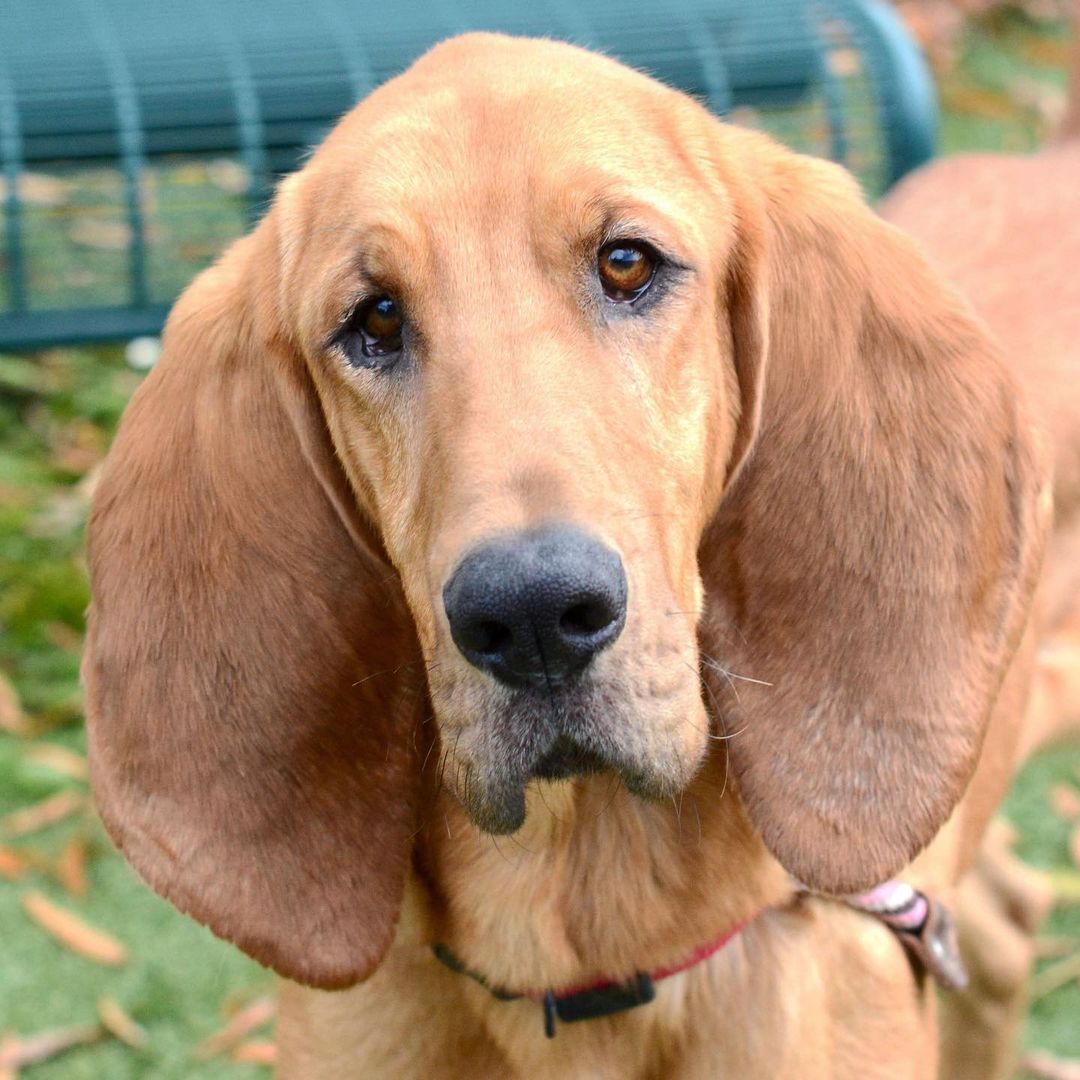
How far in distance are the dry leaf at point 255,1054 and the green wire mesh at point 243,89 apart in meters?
2.26

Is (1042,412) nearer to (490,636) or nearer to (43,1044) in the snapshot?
(490,636)

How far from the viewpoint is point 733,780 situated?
252cm

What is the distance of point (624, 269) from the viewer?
239cm

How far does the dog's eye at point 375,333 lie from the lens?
2.41 metres

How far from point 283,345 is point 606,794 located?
0.87 metres

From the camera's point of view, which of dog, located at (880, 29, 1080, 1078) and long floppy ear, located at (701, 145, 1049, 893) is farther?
dog, located at (880, 29, 1080, 1078)

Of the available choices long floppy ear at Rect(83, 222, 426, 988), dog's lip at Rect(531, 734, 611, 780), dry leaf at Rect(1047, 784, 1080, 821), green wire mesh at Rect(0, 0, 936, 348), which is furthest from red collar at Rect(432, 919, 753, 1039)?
green wire mesh at Rect(0, 0, 936, 348)

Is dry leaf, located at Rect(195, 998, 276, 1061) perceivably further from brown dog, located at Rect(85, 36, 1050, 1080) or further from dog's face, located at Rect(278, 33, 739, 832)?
dog's face, located at Rect(278, 33, 739, 832)

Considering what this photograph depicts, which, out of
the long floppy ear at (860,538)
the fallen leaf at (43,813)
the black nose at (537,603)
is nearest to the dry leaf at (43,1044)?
the fallen leaf at (43,813)

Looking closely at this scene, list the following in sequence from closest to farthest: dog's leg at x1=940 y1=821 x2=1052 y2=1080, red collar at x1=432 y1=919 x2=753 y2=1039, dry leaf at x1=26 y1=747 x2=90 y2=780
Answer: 1. red collar at x1=432 y1=919 x2=753 y2=1039
2. dog's leg at x1=940 y1=821 x2=1052 y2=1080
3. dry leaf at x1=26 y1=747 x2=90 y2=780

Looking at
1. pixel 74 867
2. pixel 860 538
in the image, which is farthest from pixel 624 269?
Result: pixel 74 867

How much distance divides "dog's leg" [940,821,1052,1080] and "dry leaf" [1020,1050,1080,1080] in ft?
0.37

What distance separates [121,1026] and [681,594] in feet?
7.23

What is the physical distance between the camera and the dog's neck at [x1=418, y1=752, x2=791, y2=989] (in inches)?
99.1
